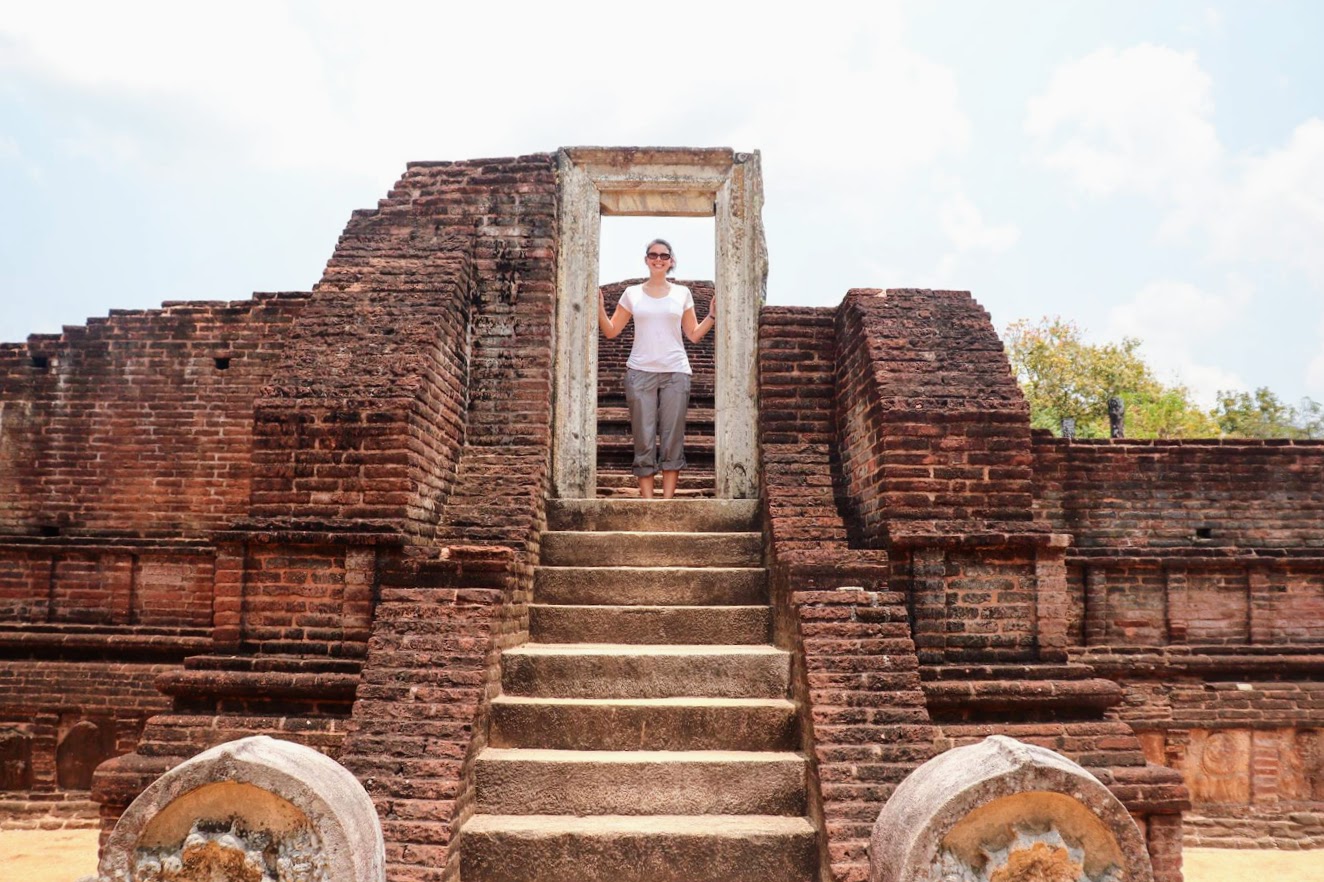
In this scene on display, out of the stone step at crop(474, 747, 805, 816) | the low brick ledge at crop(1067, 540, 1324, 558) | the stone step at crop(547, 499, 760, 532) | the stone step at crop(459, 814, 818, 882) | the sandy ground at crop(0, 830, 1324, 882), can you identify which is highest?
the stone step at crop(547, 499, 760, 532)

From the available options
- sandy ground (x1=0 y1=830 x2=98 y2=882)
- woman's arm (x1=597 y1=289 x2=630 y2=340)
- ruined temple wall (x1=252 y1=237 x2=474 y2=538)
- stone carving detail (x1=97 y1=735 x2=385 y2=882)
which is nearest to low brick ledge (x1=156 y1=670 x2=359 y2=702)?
ruined temple wall (x1=252 y1=237 x2=474 y2=538)

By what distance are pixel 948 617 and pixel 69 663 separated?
7.12m

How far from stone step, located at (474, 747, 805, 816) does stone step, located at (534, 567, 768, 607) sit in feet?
4.11

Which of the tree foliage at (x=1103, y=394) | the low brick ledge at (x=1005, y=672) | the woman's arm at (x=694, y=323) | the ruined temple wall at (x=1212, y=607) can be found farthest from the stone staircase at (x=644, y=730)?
the tree foliage at (x=1103, y=394)

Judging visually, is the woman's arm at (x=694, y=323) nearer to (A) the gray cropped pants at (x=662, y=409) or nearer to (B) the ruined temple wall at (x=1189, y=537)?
(A) the gray cropped pants at (x=662, y=409)

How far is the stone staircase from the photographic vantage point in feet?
14.5

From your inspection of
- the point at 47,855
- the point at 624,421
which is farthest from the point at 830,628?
the point at 47,855

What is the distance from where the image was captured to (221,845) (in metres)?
3.40

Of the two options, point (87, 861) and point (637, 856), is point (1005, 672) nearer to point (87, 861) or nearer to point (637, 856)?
point (637, 856)

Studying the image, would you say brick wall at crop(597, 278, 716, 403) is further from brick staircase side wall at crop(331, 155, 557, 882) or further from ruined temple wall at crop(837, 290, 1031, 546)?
ruined temple wall at crop(837, 290, 1031, 546)

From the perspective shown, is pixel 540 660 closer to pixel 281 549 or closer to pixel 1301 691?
pixel 281 549

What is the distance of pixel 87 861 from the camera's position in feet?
23.8

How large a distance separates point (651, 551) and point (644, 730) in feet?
4.55

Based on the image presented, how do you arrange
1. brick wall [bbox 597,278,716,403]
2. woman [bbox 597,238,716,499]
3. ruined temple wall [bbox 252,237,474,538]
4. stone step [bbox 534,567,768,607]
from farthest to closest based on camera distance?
brick wall [bbox 597,278,716,403]
woman [bbox 597,238,716,499]
stone step [bbox 534,567,768,607]
ruined temple wall [bbox 252,237,474,538]
